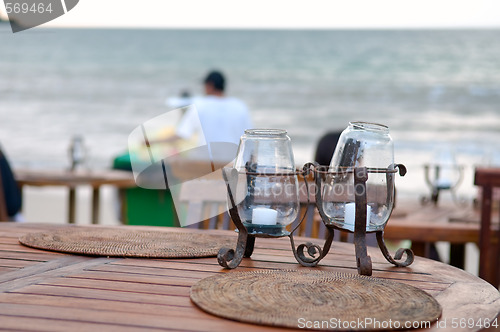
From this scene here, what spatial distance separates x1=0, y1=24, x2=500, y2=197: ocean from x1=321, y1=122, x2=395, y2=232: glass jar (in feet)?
8.10

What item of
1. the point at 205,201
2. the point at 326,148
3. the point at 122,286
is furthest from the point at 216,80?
the point at 122,286

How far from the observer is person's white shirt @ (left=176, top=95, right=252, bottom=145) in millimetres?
4859

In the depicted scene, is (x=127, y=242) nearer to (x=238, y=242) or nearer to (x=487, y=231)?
(x=238, y=242)

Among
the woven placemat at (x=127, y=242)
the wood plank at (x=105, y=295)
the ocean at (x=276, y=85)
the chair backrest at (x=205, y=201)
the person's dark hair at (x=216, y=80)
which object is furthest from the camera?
the ocean at (x=276, y=85)

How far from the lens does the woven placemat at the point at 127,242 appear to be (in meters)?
1.49

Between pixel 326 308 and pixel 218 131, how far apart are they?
3836mm

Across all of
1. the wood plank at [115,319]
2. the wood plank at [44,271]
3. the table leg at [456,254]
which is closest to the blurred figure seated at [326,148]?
the table leg at [456,254]

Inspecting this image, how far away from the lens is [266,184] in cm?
142

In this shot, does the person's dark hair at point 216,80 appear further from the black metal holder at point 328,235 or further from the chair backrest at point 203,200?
the black metal holder at point 328,235

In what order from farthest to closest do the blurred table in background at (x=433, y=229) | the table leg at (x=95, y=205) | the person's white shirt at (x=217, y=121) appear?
the person's white shirt at (x=217, y=121) → the table leg at (x=95, y=205) → the blurred table in background at (x=433, y=229)

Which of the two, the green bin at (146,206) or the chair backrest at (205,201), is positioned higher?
the chair backrest at (205,201)

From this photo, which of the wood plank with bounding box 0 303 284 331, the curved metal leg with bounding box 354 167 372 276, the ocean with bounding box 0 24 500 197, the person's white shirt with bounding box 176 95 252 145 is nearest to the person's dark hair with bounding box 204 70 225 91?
the person's white shirt with bounding box 176 95 252 145

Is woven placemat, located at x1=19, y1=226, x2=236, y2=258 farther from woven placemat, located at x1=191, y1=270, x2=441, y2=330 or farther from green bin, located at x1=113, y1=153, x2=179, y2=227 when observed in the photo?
green bin, located at x1=113, y1=153, x2=179, y2=227

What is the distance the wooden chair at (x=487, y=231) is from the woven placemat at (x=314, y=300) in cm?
105
